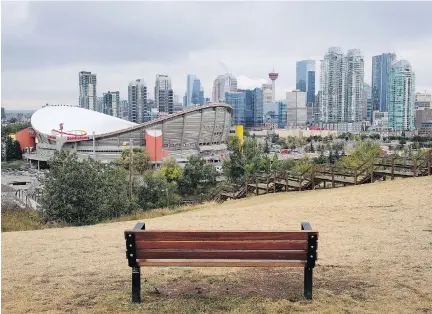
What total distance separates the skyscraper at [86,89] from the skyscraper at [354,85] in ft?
299

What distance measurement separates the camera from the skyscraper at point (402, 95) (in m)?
138

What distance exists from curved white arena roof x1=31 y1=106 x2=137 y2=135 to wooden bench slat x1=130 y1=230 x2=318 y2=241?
75.3 meters

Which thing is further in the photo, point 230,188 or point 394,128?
point 394,128

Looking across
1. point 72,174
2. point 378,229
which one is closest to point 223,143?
point 72,174

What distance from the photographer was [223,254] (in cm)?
409

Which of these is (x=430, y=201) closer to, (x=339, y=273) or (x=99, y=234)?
(x=339, y=273)

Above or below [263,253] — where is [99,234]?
below

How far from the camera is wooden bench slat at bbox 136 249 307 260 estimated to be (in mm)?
4066

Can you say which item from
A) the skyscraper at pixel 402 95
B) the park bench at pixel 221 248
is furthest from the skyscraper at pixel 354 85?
the park bench at pixel 221 248

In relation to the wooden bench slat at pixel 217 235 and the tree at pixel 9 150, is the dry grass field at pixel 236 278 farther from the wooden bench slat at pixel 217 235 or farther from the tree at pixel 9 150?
the tree at pixel 9 150

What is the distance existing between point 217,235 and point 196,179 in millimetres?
33821

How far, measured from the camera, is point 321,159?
193 feet

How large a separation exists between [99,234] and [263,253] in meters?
5.03

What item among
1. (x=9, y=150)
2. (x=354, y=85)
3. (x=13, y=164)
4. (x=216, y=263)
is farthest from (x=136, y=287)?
(x=354, y=85)
